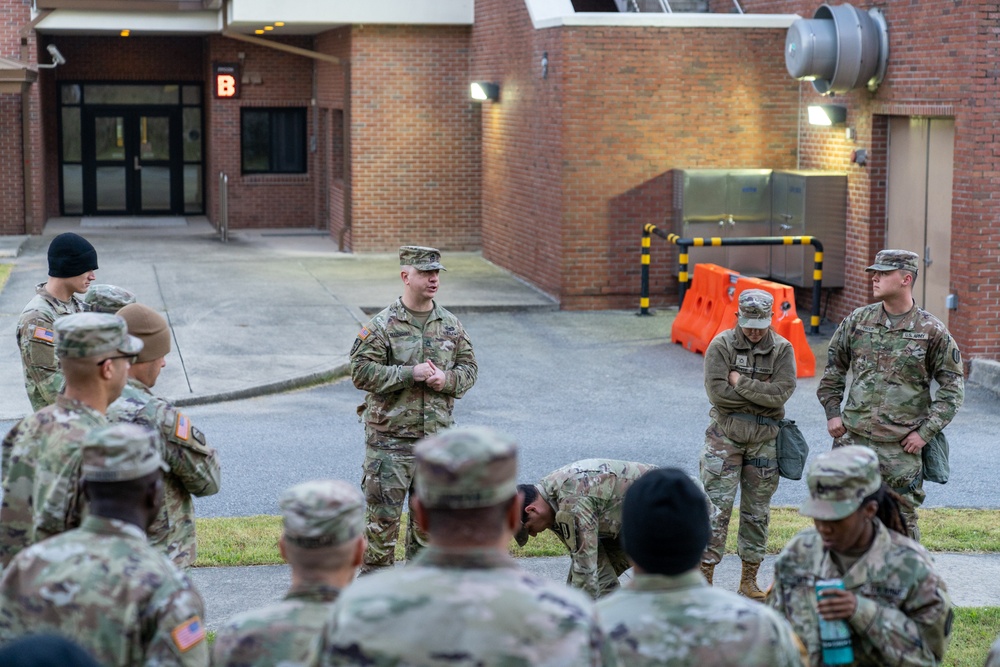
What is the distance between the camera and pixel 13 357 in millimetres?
14562

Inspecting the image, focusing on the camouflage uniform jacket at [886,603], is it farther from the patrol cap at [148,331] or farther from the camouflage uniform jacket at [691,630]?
the patrol cap at [148,331]

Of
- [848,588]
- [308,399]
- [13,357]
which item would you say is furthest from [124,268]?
[848,588]

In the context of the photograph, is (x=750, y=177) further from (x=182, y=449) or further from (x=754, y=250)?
(x=182, y=449)

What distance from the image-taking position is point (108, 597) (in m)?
3.66

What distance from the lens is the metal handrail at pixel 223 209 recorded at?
84.8 feet

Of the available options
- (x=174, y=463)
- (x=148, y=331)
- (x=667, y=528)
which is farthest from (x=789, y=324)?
(x=667, y=528)

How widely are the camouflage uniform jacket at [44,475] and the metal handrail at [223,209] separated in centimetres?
2111

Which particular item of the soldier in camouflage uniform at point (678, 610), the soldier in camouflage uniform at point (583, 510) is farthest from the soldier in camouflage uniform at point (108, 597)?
the soldier in camouflage uniform at point (583, 510)

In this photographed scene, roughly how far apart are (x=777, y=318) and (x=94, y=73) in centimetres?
1961

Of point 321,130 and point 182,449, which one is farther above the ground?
point 321,130

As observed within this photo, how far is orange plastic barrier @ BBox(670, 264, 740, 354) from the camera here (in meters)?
15.1

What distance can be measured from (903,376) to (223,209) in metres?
20.1

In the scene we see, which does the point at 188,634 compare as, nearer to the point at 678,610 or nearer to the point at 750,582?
the point at 678,610

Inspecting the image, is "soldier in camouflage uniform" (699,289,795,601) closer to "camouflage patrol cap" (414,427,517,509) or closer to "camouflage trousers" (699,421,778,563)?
"camouflage trousers" (699,421,778,563)
